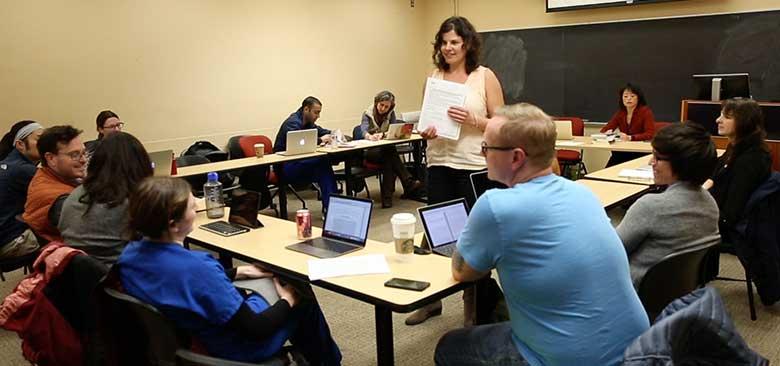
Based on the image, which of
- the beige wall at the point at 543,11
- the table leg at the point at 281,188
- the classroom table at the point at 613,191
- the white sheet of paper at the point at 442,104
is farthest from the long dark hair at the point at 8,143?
the beige wall at the point at 543,11

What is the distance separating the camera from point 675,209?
2133 millimetres

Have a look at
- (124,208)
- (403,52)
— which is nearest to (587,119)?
(403,52)

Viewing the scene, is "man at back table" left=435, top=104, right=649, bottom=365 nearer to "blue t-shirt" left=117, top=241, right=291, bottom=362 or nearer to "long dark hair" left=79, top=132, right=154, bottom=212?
"blue t-shirt" left=117, top=241, right=291, bottom=362

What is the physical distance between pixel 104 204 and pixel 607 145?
4.40 meters

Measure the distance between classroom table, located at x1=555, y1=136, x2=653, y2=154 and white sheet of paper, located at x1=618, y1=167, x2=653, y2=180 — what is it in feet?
3.24

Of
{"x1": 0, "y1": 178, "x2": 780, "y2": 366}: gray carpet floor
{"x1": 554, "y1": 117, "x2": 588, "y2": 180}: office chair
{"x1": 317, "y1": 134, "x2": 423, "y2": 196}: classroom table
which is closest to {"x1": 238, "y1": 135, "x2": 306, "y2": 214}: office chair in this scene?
{"x1": 317, "y1": 134, "x2": 423, "y2": 196}: classroom table

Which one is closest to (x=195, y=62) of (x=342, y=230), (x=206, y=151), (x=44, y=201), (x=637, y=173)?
(x=206, y=151)

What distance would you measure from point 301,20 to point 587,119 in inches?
145

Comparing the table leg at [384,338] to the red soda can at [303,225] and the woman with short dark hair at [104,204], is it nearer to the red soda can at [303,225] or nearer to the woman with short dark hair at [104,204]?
the red soda can at [303,225]

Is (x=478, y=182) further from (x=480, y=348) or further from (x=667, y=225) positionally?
(x=480, y=348)

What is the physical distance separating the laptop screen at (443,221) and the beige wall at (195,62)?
441 cm

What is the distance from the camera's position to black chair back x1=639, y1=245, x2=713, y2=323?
75.8 inches

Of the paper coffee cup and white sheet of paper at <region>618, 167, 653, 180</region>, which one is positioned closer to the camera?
the paper coffee cup

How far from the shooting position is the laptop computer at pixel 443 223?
7.58 feet
